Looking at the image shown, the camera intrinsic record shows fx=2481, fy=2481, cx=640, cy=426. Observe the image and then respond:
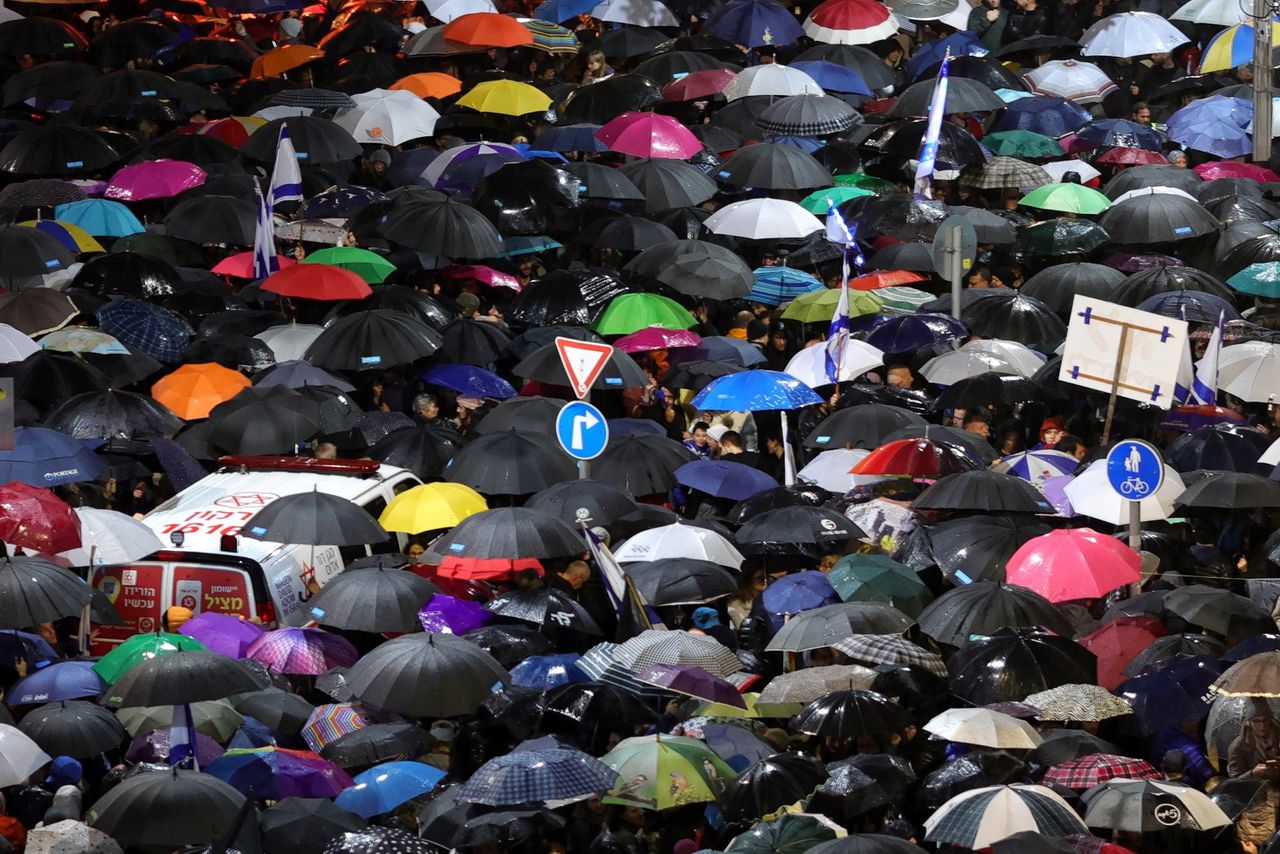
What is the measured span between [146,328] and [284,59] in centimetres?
892

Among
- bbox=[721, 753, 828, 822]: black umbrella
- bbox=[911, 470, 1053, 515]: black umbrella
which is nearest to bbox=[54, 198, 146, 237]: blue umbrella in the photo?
bbox=[911, 470, 1053, 515]: black umbrella

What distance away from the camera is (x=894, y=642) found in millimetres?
15031

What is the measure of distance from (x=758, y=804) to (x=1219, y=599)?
3884 mm

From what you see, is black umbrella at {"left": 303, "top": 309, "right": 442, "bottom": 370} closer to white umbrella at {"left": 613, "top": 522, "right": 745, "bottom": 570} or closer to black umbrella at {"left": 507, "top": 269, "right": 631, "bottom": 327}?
black umbrella at {"left": 507, "top": 269, "right": 631, "bottom": 327}

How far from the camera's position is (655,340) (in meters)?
21.9

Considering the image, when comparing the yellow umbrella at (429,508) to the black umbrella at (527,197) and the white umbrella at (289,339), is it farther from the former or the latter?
the black umbrella at (527,197)

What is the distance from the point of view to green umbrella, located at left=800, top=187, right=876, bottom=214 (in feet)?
83.7

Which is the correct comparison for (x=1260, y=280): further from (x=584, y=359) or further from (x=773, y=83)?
(x=584, y=359)

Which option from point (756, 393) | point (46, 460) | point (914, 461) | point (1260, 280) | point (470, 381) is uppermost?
point (1260, 280)

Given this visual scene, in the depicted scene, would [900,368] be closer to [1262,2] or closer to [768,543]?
[768,543]

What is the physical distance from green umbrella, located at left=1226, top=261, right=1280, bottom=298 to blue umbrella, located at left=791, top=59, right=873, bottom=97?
7064 mm

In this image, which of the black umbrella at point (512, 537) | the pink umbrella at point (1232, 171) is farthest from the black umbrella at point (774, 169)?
the black umbrella at point (512, 537)

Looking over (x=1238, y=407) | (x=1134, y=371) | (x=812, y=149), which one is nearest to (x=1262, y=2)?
(x=812, y=149)

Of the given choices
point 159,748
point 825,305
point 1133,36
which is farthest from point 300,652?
point 1133,36
